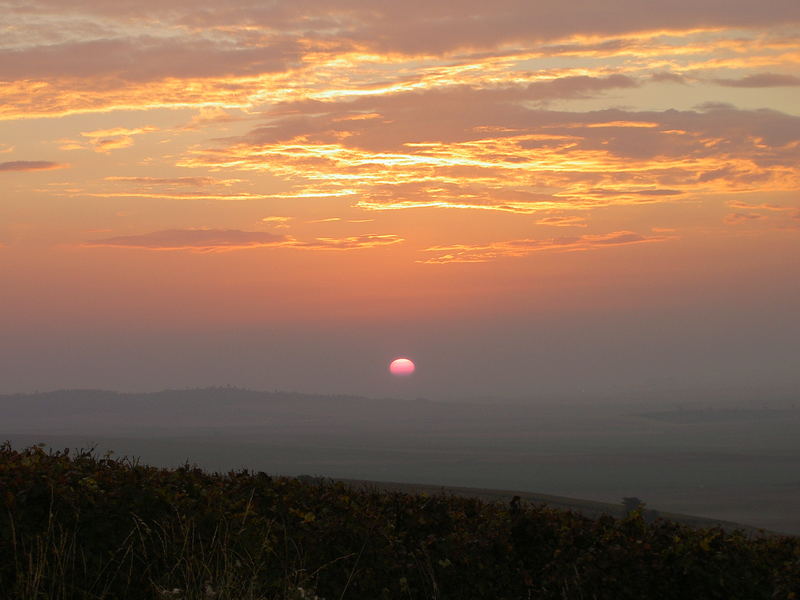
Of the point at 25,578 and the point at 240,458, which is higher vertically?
the point at 240,458

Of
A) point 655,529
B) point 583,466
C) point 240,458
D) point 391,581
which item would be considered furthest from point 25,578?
point 583,466

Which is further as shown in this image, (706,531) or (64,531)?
(706,531)

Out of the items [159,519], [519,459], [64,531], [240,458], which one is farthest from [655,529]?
[519,459]

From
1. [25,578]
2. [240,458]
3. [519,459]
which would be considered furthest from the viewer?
[519,459]

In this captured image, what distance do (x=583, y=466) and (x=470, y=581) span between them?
177m

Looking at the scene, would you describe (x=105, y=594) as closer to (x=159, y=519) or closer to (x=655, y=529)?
(x=159, y=519)

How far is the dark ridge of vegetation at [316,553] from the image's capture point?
27.0 ft

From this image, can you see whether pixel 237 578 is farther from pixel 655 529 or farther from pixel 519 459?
pixel 519 459

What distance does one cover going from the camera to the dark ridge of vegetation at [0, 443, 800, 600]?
8227mm

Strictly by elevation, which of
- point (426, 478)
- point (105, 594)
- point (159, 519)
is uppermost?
point (426, 478)

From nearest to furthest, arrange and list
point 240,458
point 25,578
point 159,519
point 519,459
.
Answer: point 25,578, point 159,519, point 240,458, point 519,459

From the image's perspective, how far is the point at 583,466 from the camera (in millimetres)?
180000

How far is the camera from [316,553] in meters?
8.62

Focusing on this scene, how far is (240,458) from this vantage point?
171m
